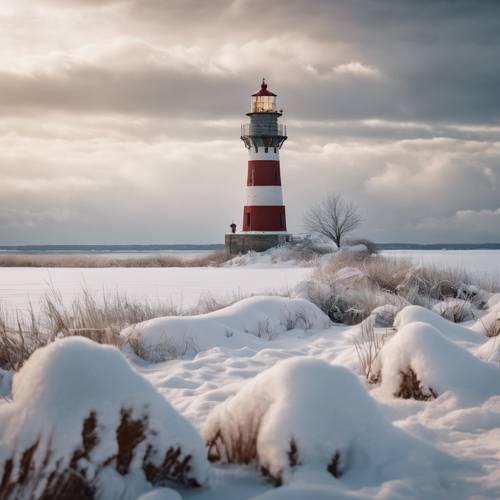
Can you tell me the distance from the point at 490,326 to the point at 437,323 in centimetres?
100

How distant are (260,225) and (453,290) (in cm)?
2021

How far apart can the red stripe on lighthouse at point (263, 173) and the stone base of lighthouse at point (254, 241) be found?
2.67 meters

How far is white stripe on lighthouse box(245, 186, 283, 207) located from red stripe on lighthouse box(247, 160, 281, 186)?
8.9 inches

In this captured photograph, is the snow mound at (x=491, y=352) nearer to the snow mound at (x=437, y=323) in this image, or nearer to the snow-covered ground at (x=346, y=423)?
the snow mound at (x=437, y=323)

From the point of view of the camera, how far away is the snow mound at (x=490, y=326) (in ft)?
21.9

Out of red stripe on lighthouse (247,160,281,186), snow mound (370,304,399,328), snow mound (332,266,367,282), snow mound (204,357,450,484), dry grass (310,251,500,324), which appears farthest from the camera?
red stripe on lighthouse (247,160,281,186)

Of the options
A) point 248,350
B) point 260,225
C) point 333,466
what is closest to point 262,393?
point 333,466

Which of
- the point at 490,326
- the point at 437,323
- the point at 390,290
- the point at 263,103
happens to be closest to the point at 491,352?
the point at 437,323

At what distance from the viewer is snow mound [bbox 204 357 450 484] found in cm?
264

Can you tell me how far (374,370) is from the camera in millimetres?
4617

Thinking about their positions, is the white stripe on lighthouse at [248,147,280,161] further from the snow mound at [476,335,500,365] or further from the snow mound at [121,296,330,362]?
the snow mound at [476,335,500,365]

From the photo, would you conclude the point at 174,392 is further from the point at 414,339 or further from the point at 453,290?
the point at 453,290

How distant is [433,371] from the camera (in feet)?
13.2

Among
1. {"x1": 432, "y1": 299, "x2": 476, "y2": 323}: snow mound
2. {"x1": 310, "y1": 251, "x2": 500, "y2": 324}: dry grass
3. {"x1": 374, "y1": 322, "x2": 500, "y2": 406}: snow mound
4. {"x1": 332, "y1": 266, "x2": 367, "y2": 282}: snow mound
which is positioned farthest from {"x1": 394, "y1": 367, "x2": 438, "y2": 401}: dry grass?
{"x1": 332, "y1": 266, "x2": 367, "y2": 282}: snow mound
